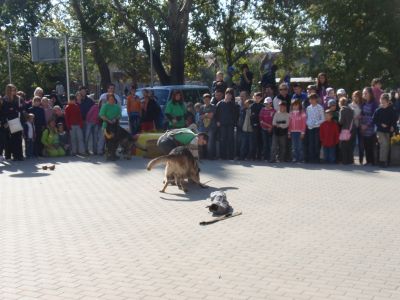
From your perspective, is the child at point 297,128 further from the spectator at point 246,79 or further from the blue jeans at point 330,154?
the spectator at point 246,79

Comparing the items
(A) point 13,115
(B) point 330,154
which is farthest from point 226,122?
(A) point 13,115

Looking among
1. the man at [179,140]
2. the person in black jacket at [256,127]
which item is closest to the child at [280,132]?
the person in black jacket at [256,127]

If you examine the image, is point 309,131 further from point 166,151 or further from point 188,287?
point 188,287

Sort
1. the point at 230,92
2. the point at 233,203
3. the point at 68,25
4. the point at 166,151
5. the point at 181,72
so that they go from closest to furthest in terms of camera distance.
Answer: the point at 233,203 → the point at 166,151 → the point at 230,92 → the point at 181,72 → the point at 68,25

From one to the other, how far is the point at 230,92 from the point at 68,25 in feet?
116

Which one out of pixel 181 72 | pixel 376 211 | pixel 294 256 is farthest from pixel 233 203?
pixel 181 72

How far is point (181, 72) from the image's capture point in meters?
26.7

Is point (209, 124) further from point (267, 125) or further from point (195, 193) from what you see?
point (195, 193)

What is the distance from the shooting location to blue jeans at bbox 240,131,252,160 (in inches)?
628

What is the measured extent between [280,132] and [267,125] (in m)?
0.39

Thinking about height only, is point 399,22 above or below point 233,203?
above

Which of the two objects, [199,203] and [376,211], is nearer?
[376,211]

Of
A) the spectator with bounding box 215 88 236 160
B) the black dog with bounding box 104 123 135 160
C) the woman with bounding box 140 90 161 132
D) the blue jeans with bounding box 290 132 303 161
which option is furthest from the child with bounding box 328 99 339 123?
the woman with bounding box 140 90 161 132

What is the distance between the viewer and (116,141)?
54.1 feet
